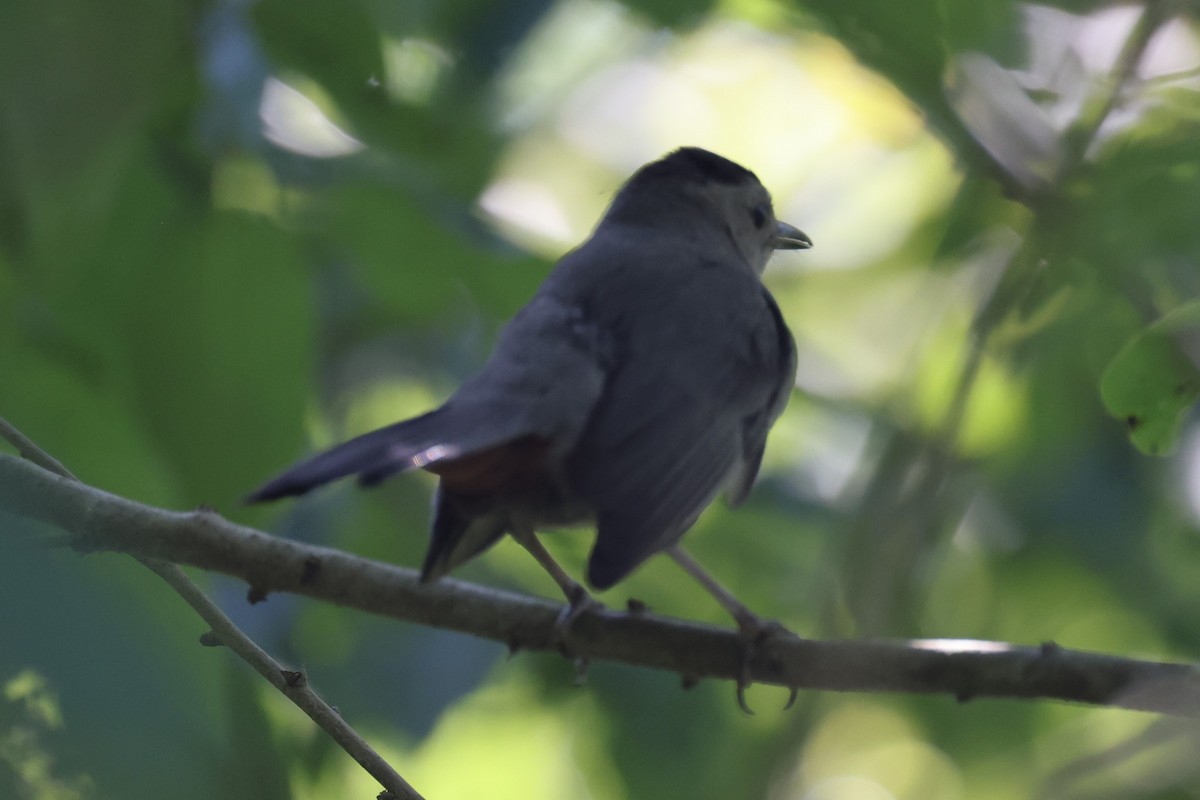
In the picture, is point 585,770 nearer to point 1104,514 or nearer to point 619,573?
point 619,573

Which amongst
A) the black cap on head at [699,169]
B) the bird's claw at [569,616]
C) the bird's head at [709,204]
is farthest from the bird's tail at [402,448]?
the black cap on head at [699,169]

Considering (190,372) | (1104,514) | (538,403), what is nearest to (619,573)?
(538,403)

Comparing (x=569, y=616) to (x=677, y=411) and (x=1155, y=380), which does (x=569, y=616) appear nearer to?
(x=677, y=411)

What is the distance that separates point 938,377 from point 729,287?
0.64 m

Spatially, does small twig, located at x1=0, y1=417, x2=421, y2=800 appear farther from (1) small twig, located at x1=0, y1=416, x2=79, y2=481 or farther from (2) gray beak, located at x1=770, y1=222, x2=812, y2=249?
(2) gray beak, located at x1=770, y1=222, x2=812, y2=249

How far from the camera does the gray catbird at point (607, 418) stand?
2.28 m

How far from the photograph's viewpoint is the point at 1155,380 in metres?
1.67

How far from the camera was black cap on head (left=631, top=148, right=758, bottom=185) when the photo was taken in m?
3.86

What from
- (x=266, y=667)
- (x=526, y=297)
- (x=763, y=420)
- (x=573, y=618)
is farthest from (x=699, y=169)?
(x=266, y=667)

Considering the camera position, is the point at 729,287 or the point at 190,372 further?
the point at 729,287

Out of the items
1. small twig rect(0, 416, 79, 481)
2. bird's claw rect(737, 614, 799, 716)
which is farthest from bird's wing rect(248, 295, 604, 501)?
bird's claw rect(737, 614, 799, 716)

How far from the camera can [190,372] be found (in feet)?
7.23

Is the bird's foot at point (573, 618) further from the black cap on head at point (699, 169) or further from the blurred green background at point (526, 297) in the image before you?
the black cap on head at point (699, 169)

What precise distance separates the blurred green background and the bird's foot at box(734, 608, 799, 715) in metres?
0.40
